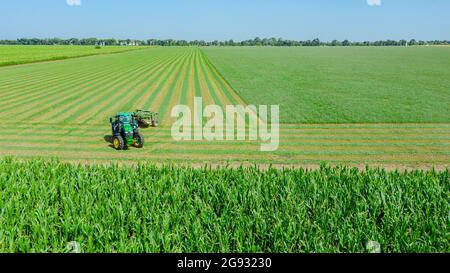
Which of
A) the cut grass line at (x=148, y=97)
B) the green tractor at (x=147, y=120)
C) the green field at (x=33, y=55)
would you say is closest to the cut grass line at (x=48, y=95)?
the cut grass line at (x=148, y=97)

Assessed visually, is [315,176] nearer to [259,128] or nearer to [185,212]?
[185,212]

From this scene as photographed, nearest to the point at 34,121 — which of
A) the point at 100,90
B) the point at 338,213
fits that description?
the point at 100,90

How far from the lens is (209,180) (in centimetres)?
1021

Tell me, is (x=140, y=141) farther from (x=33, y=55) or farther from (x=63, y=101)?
(x=33, y=55)

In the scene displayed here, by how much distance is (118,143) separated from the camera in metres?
17.2

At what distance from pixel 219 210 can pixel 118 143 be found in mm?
10063

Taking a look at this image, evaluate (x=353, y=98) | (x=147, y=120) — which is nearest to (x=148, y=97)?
(x=147, y=120)

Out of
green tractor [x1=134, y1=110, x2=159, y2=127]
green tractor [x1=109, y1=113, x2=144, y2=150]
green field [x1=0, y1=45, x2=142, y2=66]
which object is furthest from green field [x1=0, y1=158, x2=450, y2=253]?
green field [x1=0, y1=45, x2=142, y2=66]

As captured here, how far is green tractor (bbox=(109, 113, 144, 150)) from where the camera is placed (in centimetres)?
1706

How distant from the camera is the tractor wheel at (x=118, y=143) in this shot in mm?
17000

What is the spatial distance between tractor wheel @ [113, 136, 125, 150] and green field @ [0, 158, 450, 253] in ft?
19.8

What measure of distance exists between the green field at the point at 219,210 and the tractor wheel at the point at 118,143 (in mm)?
6045

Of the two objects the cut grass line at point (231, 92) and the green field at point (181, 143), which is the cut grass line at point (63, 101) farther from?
the cut grass line at point (231, 92)

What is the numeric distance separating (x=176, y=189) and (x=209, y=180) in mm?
1261
